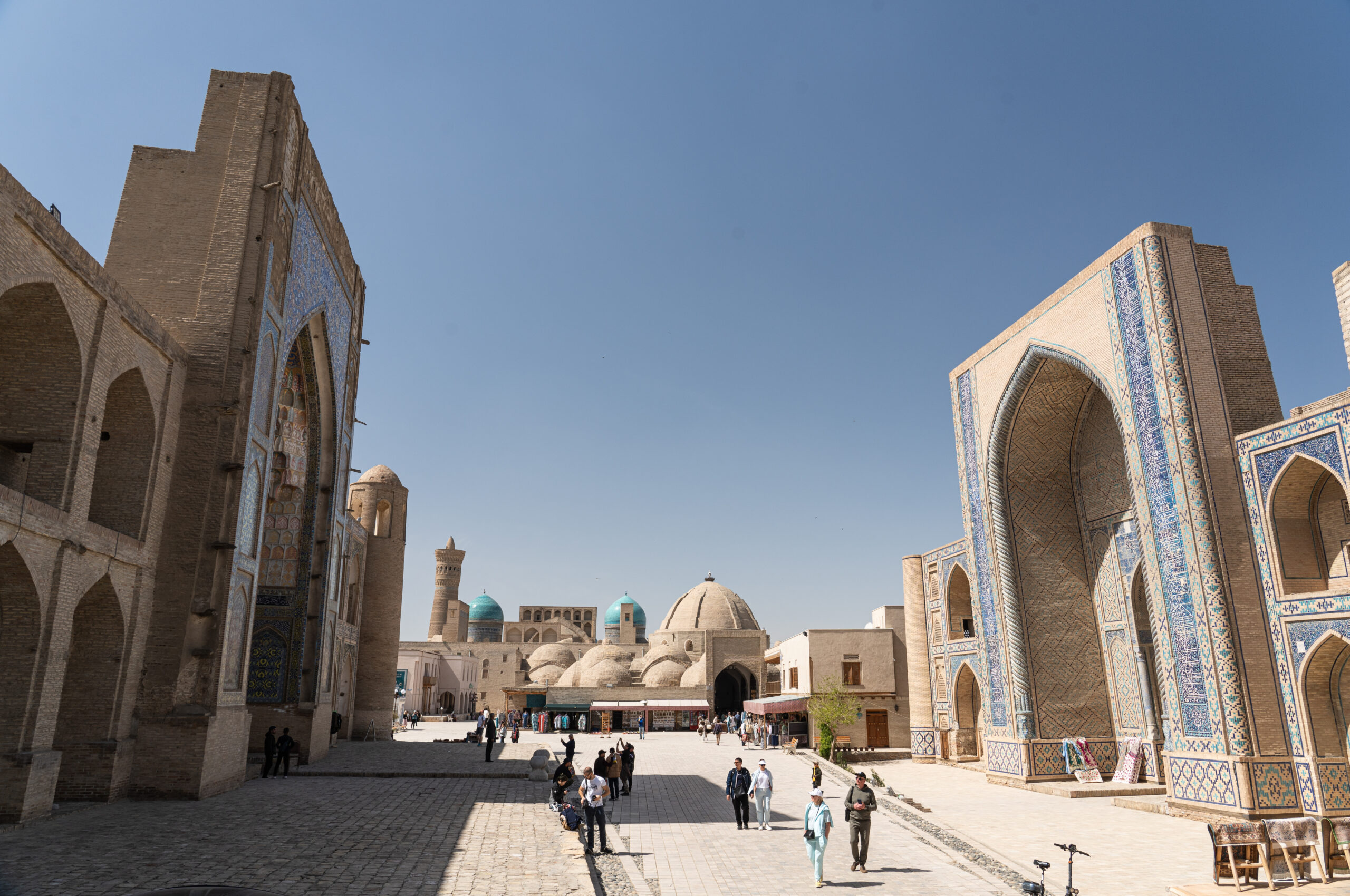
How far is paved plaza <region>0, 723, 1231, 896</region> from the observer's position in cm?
745

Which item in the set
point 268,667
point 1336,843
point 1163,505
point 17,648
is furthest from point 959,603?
point 17,648

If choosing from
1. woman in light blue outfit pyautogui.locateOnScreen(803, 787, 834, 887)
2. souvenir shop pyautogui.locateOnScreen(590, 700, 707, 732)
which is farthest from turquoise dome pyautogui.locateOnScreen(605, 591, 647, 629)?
woman in light blue outfit pyautogui.locateOnScreen(803, 787, 834, 887)

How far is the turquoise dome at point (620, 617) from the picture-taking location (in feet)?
201

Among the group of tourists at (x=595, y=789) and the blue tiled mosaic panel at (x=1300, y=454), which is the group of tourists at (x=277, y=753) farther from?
the blue tiled mosaic panel at (x=1300, y=454)

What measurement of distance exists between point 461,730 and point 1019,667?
2384 cm

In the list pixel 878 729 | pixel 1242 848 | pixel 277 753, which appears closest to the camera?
pixel 1242 848

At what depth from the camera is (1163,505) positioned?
500 inches

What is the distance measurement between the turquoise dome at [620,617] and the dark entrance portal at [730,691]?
1805 cm

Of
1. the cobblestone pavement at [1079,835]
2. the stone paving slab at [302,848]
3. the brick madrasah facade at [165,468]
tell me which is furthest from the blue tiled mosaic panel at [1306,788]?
the brick madrasah facade at [165,468]

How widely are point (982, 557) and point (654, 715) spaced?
68.9ft

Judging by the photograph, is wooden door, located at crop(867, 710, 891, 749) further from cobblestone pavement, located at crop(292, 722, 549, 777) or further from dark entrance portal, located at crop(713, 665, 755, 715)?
dark entrance portal, located at crop(713, 665, 755, 715)

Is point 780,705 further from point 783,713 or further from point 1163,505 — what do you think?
point 1163,505

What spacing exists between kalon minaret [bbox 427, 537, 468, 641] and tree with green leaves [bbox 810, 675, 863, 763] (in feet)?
111

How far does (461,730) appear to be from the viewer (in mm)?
33781
